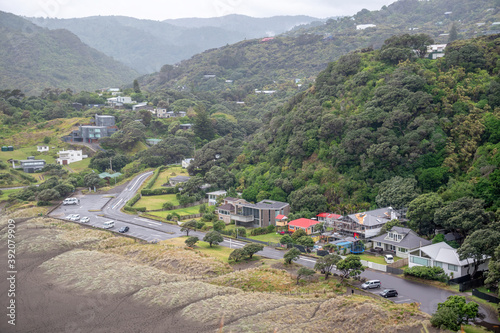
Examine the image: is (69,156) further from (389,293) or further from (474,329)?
(474,329)

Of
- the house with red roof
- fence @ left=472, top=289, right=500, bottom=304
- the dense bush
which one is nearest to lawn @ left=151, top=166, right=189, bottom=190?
the house with red roof

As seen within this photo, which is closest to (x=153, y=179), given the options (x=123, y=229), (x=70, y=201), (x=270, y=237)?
(x=70, y=201)

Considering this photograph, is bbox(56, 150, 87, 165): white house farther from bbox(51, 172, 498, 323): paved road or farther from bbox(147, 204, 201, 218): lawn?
bbox(147, 204, 201, 218): lawn

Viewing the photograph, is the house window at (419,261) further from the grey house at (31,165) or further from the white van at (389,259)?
the grey house at (31,165)

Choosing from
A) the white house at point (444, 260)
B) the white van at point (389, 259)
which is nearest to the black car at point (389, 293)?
the white house at point (444, 260)

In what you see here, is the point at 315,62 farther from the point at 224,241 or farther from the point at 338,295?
the point at 338,295
